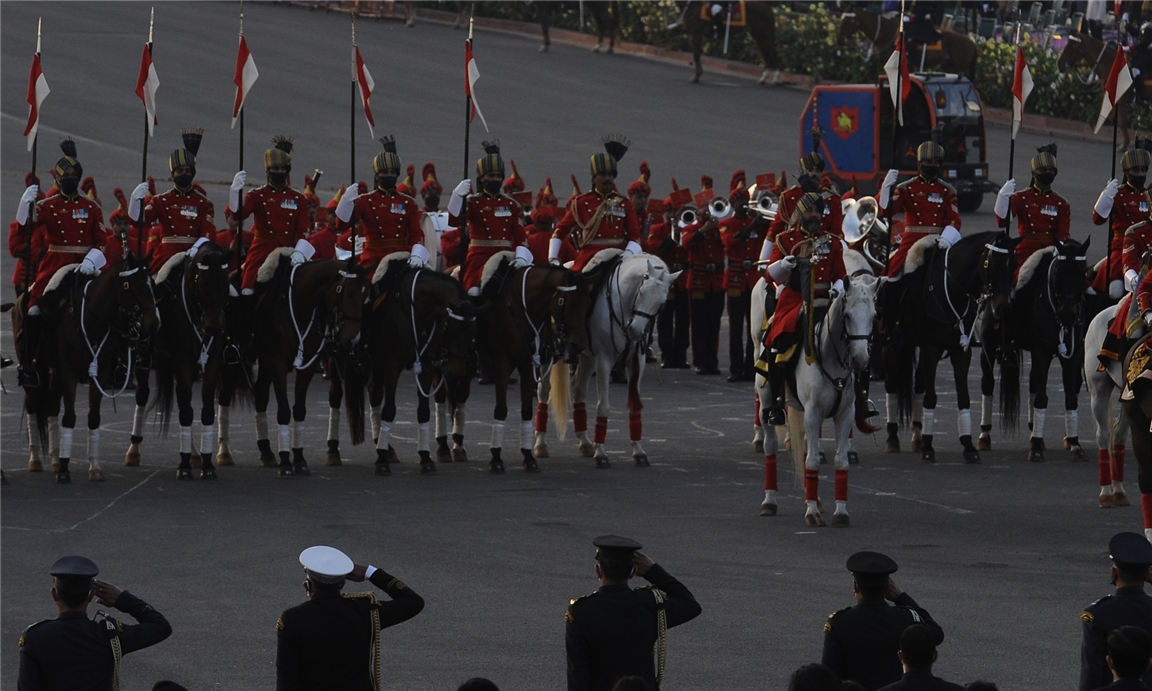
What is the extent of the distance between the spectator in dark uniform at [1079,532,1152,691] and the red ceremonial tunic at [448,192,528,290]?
10100mm

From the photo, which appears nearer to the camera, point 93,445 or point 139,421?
point 93,445

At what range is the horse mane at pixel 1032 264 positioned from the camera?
1666 cm

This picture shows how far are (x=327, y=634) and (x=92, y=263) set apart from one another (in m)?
9.76

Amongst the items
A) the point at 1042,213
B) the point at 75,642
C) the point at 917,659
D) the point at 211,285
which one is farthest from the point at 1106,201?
the point at 75,642

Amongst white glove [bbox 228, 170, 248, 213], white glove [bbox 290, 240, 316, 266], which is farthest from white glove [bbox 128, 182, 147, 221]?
white glove [bbox 290, 240, 316, 266]

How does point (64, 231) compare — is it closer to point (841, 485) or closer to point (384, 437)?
point (384, 437)

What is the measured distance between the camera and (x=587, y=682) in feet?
23.0

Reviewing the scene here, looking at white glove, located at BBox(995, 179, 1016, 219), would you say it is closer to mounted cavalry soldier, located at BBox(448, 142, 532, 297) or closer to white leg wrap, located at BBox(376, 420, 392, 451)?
mounted cavalry soldier, located at BBox(448, 142, 532, 297)

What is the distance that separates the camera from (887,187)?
17016mm

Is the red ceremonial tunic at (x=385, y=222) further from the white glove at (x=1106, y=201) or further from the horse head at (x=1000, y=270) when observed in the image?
the white glove at (x=1106, y=201)

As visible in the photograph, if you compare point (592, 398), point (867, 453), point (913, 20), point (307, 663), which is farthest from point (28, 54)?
point (307, 663)

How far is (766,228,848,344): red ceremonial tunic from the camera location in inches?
546

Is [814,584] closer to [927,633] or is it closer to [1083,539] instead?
[1083,539]

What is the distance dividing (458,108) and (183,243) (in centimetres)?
2805
